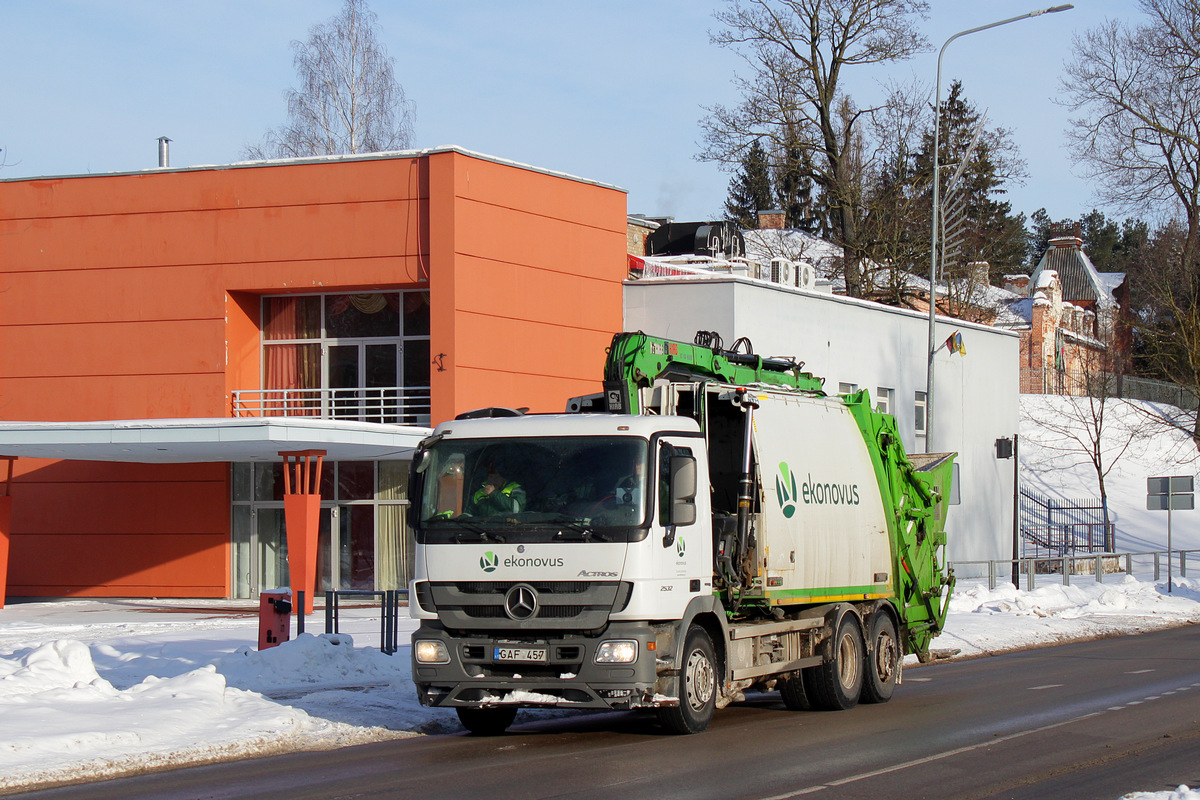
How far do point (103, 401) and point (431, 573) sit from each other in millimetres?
21300

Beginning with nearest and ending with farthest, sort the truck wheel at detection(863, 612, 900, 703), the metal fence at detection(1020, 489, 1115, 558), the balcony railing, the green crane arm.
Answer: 1. the green crane arm
2. the truck wheel at detection(863, 612, 900, 703)
3. the balcony railing
4. the metal fence at detection(1020, 489, 1115, 558)

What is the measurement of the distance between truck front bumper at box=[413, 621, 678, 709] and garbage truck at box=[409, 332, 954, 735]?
0.01 m

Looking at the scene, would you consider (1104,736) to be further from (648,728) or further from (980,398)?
(980,398)

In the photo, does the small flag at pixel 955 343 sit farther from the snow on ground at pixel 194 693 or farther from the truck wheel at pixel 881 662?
the truck wheel at pixel 881 662

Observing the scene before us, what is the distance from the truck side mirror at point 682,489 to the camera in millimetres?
10523

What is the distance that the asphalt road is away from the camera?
8.75 m

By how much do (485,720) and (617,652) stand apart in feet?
6.44

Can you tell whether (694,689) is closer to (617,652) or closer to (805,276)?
(617,652)

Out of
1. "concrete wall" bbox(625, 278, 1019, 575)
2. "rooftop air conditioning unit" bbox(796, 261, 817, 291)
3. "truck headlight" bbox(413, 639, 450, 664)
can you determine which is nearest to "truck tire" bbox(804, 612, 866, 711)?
"truck headlight" bbox(413, 639, 450, 664)

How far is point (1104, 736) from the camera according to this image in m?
11.0

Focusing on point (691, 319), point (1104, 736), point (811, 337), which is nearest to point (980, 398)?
point (811, 337)

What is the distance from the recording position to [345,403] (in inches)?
1197

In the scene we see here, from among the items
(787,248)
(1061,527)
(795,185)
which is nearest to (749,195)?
(795,185)

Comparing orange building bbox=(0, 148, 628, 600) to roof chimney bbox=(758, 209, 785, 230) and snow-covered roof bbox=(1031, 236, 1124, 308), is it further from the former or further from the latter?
snow-covered roof bbox=(1031, 236, 1124, 308)
